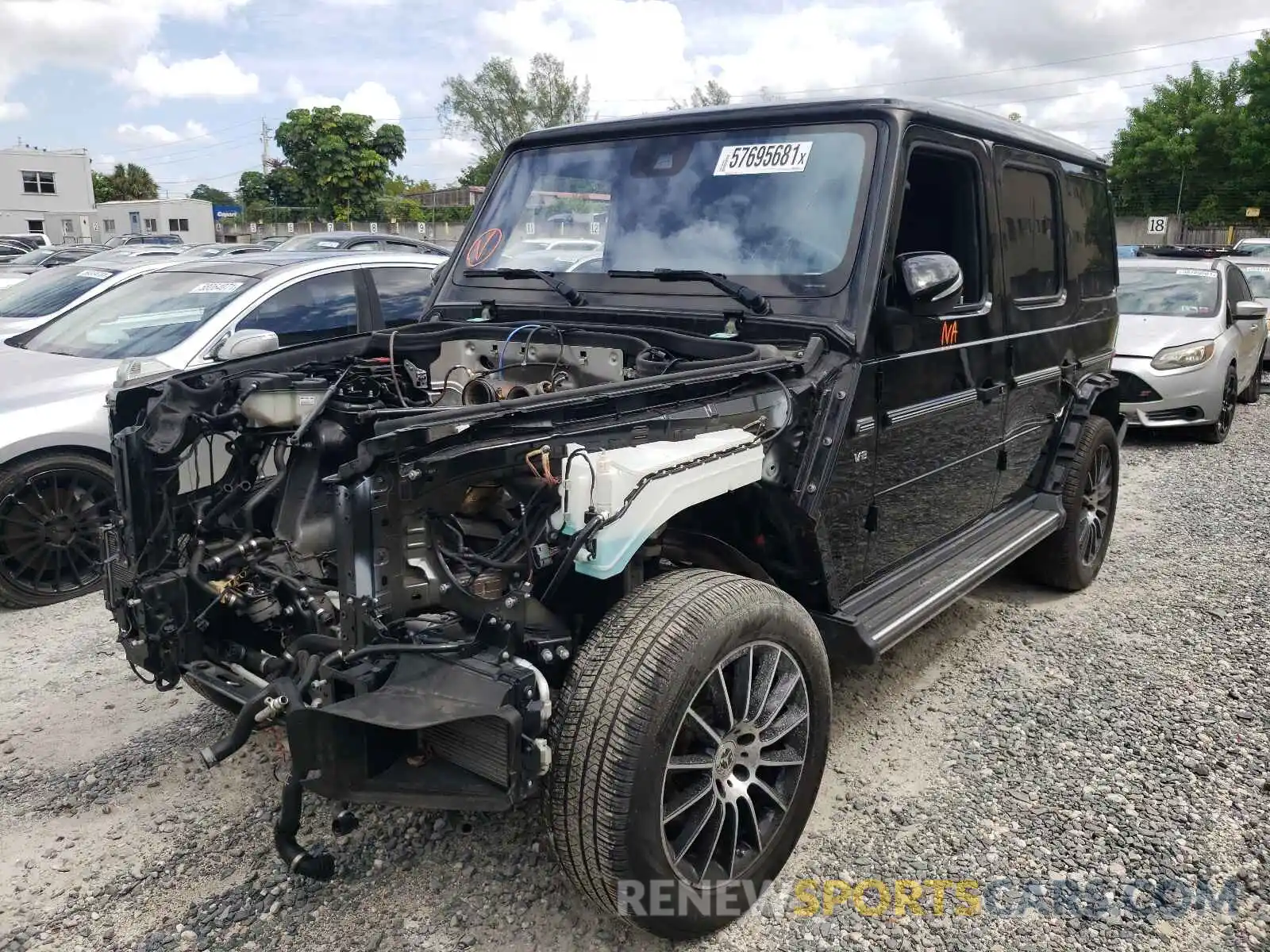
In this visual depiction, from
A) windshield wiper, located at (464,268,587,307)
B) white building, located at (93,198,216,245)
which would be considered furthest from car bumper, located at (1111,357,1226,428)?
white building, located at (93,198,216,245)

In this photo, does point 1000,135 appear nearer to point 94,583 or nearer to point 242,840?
point 242,840

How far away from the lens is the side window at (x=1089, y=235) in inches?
193

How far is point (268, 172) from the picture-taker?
68125mm

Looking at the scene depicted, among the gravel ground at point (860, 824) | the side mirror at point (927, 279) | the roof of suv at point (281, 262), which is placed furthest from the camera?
the roof of suv at point (281, 262)

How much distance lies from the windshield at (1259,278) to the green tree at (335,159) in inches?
1504

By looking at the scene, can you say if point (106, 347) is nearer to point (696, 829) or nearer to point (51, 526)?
point (51, 526)

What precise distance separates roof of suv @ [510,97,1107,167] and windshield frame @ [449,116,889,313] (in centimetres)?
2

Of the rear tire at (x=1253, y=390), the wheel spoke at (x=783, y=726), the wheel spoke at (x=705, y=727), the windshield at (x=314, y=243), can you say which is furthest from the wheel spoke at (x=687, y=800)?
the windshield at (x=314, y=243)

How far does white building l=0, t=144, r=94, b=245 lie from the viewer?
57.9m

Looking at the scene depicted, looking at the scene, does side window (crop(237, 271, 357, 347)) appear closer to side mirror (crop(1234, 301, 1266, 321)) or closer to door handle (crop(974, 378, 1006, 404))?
door handle (crop(974, 378, 1006, 404))

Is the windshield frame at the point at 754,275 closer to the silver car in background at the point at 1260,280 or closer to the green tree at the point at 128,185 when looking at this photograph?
the silver car in background at the point at 1260,280

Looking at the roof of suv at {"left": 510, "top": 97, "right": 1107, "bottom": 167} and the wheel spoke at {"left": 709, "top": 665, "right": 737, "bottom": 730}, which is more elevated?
the roof of suv at {"left": 510, "top": 97, "right": 1107, "bottom": 167}

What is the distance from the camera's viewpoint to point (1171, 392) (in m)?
8.93

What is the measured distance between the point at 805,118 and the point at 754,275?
1.98ft
